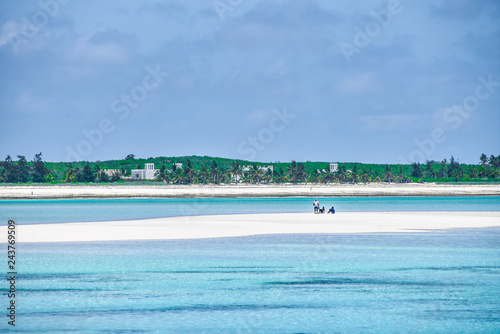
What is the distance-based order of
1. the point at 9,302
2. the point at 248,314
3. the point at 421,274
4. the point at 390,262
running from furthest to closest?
the point at 390,262 → the point at 421,274 → the point at 9,302 → the point at 248,314

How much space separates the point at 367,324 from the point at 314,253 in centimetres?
1275

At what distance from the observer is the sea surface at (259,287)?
54.2 ft

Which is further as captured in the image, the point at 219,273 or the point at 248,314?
the point at 219,273

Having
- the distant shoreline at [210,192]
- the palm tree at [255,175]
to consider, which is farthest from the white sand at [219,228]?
the palm tree at [255,175]

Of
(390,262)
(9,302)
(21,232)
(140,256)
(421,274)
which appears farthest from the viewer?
(21,232)

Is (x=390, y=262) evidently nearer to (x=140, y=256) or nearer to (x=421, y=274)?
(x=421, y=274)

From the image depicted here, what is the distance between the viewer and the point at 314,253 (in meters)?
29.2

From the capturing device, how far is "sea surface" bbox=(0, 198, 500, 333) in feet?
54.2

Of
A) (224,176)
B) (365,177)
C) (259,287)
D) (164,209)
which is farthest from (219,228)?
(365,177)

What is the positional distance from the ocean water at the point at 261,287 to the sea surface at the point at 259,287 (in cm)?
4

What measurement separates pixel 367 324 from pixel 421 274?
798cm

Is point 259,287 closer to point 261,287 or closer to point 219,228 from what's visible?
point 261,287

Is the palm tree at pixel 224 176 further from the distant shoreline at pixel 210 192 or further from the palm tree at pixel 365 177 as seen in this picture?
the palm tree at pixel 365 177

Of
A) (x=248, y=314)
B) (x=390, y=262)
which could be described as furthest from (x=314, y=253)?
(x=248, y=314)
